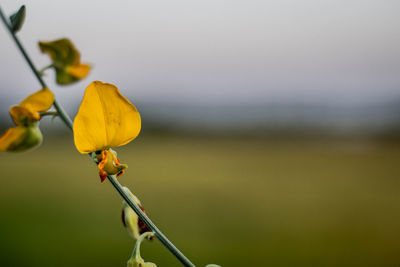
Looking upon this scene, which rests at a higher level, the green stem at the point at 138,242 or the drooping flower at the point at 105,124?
the drooping flower at the point at 105,124

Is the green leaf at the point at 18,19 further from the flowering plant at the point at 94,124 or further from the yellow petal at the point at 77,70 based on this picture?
the yellow petal at the point at 77,70

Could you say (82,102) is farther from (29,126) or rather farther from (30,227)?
(30,227)

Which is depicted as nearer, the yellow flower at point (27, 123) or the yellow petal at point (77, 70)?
the yellow flower at point (27, 123)

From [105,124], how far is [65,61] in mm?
144

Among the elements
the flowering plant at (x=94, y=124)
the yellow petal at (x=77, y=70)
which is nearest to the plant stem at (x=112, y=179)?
the flowering plant at (x=94, y=124)

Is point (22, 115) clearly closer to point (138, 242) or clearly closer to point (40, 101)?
point (40, 101)

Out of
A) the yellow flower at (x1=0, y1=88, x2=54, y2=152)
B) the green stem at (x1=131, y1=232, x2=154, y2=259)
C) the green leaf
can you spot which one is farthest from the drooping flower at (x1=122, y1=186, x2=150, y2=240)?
the green leaf

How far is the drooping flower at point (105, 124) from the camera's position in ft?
1.37

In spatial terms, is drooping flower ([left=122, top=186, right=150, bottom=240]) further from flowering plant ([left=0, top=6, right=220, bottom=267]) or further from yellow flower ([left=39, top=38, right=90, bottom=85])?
yellow flower ([left=39, top=38, right=90, bottom=85])

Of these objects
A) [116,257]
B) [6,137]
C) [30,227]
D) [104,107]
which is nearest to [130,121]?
[104,107]

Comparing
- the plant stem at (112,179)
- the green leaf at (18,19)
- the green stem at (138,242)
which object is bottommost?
the green stem at (138,242)

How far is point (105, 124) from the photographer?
446mm

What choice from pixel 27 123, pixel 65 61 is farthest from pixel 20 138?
pixel 65 61

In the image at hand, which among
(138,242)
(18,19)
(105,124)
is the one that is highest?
(18,19)
